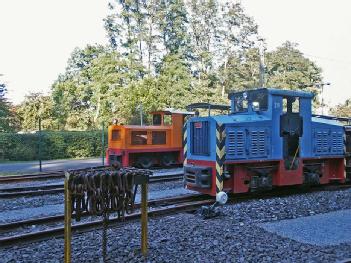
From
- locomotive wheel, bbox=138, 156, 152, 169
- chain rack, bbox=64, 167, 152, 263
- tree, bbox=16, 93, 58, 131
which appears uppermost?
tree, bbox=16, 93, 58, 131

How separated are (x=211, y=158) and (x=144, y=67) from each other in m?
26.3

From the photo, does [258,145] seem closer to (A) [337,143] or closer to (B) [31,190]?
(A) [337,143]

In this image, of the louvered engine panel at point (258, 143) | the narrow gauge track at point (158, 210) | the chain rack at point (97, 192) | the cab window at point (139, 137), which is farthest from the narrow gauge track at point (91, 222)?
the cab window at point (139, 137)

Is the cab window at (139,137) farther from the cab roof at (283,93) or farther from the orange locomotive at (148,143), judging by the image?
the cab roof at (283,93)

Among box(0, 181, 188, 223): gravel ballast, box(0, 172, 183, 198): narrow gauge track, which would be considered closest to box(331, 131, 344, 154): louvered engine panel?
box(0, 181, 188, 223): gravel ballast

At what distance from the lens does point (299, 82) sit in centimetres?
5191

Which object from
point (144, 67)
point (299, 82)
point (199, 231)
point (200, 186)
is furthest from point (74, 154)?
point (299, 82)

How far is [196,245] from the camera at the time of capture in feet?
17.7

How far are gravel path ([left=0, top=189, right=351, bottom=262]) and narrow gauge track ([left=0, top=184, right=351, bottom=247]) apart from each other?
263 millimetres

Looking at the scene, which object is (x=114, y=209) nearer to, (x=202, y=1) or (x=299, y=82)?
(x=202, y=1)

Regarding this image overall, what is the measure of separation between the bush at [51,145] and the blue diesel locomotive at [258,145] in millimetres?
16584

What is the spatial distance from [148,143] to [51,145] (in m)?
10.2

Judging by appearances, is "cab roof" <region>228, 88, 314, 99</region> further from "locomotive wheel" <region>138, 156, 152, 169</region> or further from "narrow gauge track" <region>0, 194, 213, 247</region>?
"locomotive wheel" <region>138, 156, 152, 169</region>

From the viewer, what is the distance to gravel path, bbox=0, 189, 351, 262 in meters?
4.91
